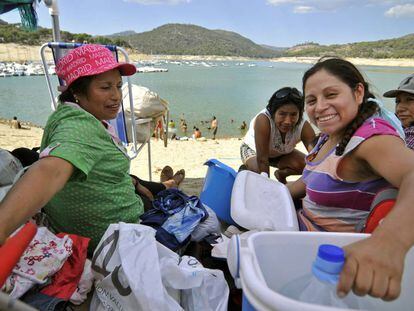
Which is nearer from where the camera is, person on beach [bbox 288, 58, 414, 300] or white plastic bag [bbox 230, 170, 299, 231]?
person on beach [bbox 288, 58, 414, 300]

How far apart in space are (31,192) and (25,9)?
7.77ft

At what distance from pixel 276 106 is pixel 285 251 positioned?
96.0 inches

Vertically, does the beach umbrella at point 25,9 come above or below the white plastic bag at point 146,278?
above

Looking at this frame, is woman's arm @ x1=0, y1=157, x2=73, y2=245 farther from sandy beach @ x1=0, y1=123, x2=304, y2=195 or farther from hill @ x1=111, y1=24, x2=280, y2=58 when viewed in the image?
hill @ x1=111, y1=24, x2=280, y2=58

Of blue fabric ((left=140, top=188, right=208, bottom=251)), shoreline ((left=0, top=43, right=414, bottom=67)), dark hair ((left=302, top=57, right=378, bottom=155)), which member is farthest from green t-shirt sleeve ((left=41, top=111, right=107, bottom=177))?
shoreline ((left=0, top=43, right=414, bottom=67))

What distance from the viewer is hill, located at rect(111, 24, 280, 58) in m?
143

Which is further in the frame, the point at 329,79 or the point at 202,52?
the point at 202,52

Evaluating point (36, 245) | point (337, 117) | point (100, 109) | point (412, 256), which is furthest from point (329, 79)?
point (36, 245)

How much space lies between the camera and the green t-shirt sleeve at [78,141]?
112 cm

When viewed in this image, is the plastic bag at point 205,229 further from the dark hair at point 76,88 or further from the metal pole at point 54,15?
the metal pole at point 54,15

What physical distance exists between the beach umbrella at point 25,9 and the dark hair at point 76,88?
1.25 meters

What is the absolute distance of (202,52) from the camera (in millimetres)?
147250

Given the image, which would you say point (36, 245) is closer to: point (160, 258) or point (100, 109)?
point (160, 258)

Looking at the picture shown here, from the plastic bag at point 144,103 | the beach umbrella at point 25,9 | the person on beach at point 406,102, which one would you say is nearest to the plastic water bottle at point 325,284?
the person on beach at point 406,102
